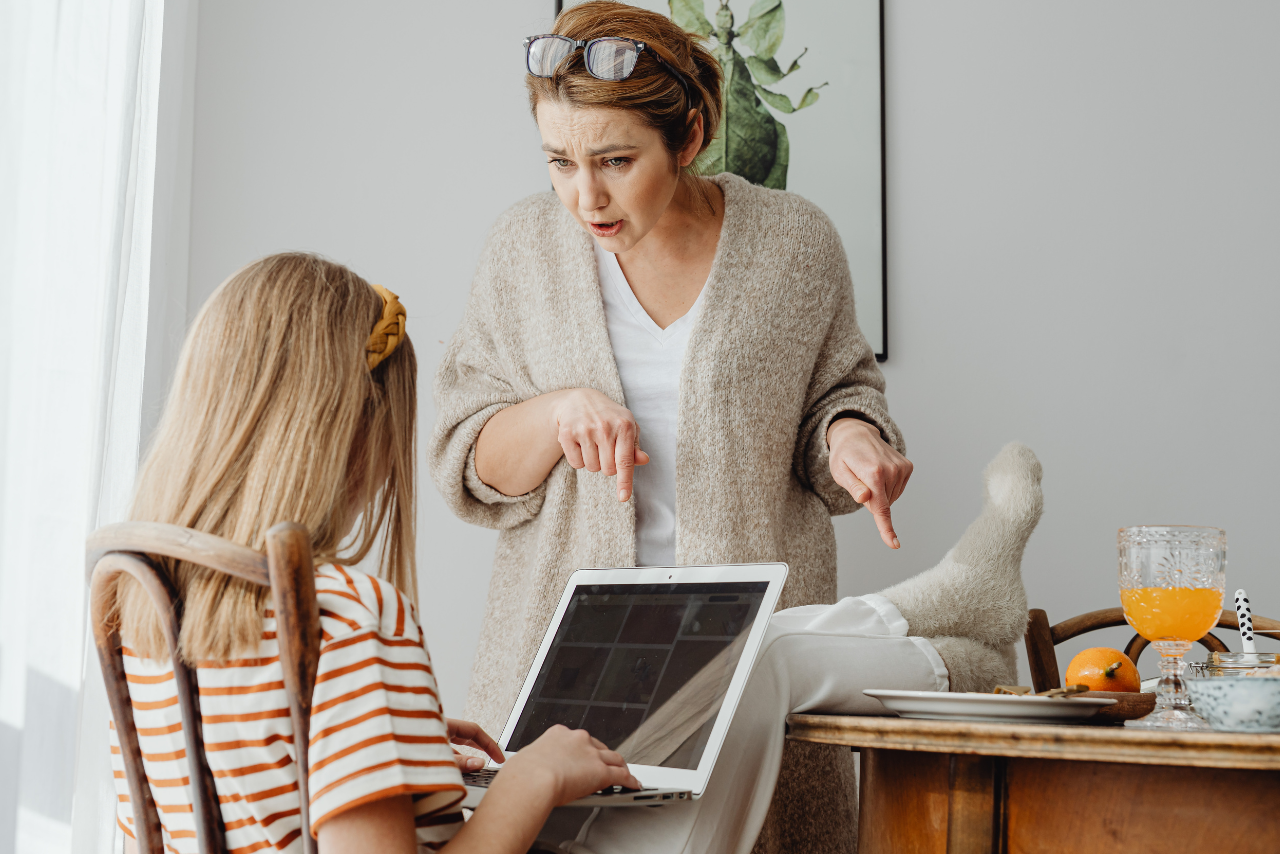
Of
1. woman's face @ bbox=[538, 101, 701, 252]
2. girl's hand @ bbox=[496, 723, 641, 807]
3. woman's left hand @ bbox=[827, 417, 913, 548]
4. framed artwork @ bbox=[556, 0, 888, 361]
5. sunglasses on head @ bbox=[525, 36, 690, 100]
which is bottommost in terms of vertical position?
girl's hand @ bbox=[496, 723, 641, 807]

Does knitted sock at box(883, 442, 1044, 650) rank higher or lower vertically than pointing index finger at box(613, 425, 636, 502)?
lower

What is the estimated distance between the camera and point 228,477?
68cm

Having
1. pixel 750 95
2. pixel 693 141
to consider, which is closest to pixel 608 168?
pixel 693 141

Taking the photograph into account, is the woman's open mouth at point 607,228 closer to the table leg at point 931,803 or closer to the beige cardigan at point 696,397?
the beige cardigan at point 696,397

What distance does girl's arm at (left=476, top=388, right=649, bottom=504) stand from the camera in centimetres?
106

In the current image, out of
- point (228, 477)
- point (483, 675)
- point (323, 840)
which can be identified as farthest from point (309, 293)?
point (483, 675)

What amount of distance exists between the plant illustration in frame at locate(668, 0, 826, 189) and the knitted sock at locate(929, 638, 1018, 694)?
1053 mm

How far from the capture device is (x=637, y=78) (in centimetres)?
114

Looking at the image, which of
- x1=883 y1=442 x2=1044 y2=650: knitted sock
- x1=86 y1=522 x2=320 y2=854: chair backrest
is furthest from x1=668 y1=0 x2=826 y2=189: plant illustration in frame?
x1=86 y1=522 x2=320 y2=854: chair backrest

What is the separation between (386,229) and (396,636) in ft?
4.20

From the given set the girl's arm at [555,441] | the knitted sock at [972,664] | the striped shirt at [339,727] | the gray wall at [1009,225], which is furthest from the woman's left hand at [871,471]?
the gray wall at [1009,225]

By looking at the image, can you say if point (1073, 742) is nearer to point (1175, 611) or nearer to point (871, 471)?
point (1175, 611)

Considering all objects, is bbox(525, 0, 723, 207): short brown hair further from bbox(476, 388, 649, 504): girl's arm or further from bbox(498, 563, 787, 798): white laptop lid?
bbox(498, 563, 787, 798): white laptop lid

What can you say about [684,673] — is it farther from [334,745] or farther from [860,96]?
[860,96]
